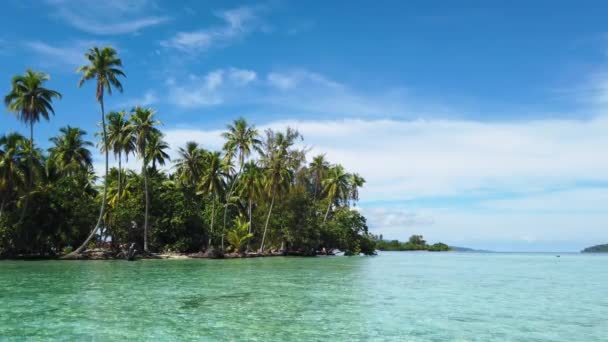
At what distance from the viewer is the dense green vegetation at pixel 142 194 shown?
4303 cm

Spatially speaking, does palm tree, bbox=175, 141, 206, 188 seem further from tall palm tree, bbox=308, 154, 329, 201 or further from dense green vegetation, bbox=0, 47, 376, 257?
tall palm tree, bbox=308, 154, 329, 201

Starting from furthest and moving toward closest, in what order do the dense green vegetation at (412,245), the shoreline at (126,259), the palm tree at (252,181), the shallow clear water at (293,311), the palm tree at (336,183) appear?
1. the dense green vegetation at (412,245)
2. the palm tree at (336,183)
3. the palm tree at (252,181)
4. the shoreline at (126,259)
5. the shallow clear water at (293,311)

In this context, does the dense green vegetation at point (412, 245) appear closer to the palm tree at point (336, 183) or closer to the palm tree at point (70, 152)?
the palm tree at point (336, 183)

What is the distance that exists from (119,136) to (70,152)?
8762 millimetres

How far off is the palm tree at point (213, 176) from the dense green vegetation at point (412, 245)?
3195 inches

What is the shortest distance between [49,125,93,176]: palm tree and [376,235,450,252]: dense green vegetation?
91846mm

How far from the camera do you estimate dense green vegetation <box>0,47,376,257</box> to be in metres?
43.0

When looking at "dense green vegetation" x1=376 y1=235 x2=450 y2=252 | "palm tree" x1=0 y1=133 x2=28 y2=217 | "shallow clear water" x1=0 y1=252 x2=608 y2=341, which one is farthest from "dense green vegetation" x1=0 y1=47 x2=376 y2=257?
"dense green vegetation" x1=376 y1=235 x2=450 y2=252

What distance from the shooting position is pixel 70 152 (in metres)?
51.7

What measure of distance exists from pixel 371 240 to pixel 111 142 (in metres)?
44.8

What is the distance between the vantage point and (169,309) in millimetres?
15930

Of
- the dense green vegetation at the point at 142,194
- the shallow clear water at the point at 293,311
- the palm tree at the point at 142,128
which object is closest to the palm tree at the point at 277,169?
the dense green vegetation at the point at 142,194

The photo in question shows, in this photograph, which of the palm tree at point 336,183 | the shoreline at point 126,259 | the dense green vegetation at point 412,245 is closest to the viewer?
the shoreline at point 126,259

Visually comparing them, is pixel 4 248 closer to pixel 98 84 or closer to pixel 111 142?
pixel 111 142
